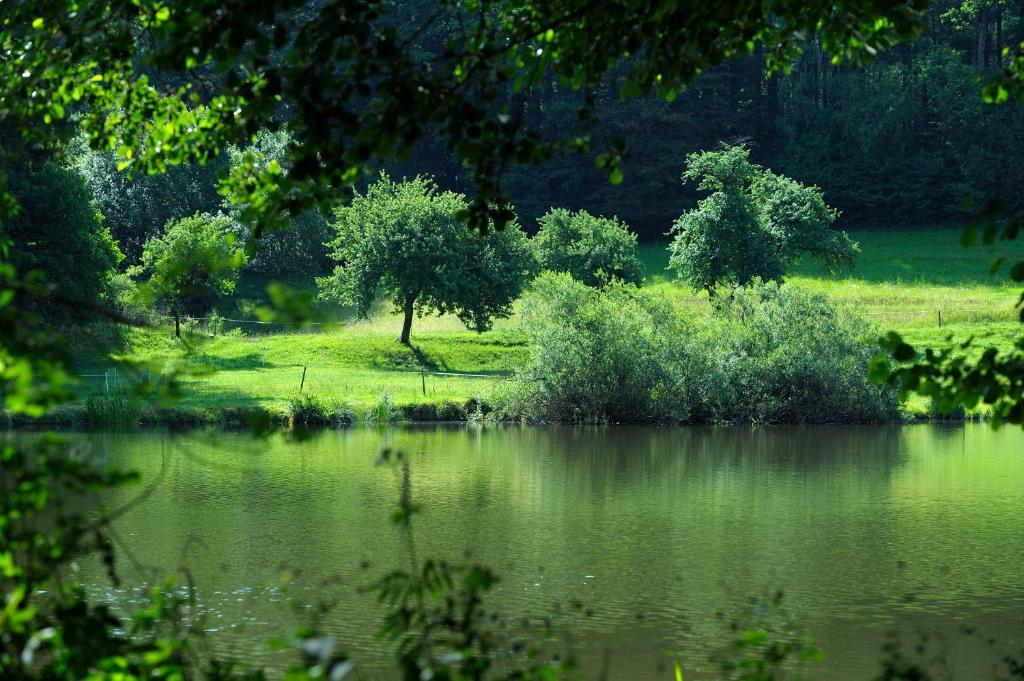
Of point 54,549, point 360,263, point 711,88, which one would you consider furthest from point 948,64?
point 54,549

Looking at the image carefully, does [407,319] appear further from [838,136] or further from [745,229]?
[838,136]

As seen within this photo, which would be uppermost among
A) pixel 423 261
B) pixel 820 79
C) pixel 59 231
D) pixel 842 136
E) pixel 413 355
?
pixel 820 79

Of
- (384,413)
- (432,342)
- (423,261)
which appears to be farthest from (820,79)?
(384,413)

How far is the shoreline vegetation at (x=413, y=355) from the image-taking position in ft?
120

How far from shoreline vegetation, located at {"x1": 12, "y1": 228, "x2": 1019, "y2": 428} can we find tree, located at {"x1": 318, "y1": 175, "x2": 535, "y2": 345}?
1.51 meters

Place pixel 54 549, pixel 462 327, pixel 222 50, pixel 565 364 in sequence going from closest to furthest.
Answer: pixel 54 549
pixel 222 50
pixel 565 364
pixel 462 327

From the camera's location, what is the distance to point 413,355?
46.9m

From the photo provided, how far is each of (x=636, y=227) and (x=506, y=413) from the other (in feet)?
136

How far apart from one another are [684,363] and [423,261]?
501 inches

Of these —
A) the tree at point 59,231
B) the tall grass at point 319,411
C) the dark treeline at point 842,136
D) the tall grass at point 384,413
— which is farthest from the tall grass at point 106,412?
the dark treeline at point 842,136

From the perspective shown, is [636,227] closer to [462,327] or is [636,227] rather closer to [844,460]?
[462,327]

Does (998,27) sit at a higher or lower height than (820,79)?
higher

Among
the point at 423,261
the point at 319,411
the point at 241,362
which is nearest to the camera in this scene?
the point at 319,411

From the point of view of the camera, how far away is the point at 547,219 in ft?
Answer: 179
